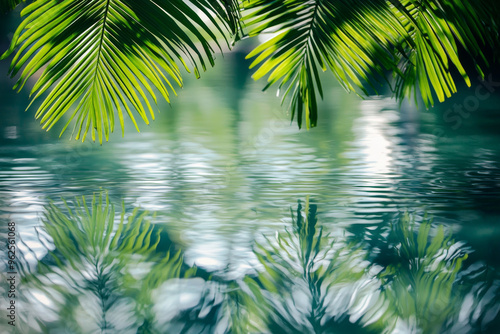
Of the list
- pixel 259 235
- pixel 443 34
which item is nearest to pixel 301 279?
pixel 259 235

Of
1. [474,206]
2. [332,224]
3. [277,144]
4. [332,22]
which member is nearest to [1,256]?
[332,224]

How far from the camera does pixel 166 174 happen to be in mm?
3395

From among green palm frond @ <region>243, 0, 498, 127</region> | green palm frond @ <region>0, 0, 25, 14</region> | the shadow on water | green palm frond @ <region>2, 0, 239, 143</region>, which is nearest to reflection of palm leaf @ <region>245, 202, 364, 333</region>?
the shadow on water

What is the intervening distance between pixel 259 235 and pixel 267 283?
449mm

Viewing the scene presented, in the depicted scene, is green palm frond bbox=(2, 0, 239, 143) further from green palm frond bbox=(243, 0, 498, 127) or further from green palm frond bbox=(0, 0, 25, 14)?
green palm frond bbox=(0, 0, 25, 14)

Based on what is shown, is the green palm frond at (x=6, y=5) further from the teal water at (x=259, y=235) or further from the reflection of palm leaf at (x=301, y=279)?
the reflection of palm leaf at (x=301, y=279)

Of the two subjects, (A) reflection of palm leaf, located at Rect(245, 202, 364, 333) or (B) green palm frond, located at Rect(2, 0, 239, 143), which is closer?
(B) green palm frond, located at Rect(2, 0, 239, 143)

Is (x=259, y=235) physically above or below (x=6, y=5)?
below

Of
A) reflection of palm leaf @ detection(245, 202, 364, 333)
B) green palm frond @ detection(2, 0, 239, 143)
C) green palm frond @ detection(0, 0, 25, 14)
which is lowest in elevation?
reflection of palm leaf @ detection(245, 202, 364, 333)

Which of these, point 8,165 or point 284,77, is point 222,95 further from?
point 284,77

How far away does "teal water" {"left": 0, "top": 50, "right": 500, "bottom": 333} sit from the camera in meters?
1.73

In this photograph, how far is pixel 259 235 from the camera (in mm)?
2365

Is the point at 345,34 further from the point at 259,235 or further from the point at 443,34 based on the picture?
the point at 259,235

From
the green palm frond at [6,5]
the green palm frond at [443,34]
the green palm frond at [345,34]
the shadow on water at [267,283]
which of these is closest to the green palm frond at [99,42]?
the green palm frond at [345,34]
